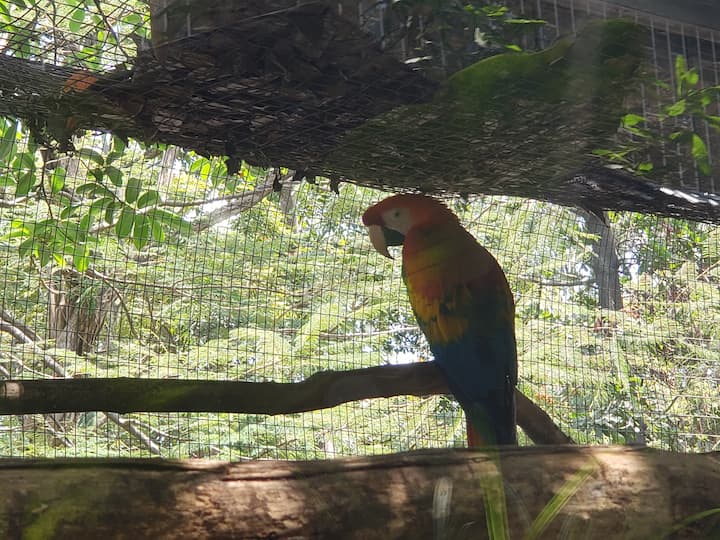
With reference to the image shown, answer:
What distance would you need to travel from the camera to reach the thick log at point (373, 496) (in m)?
0.61

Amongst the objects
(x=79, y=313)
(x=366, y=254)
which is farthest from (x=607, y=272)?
(x=79, y=313)

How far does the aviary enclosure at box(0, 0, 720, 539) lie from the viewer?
28.3 inches

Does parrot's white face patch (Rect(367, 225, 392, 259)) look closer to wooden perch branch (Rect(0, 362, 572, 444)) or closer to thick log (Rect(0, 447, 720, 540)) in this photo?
wooden perch branch (Rect(0, 362, 572, 444))

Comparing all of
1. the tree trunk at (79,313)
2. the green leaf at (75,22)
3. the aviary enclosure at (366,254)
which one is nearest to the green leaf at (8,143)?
the aviary enclosure at (366,254)

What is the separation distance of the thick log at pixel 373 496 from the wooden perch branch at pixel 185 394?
0.32 m

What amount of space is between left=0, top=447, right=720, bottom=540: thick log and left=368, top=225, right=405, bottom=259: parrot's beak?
87 centimetres

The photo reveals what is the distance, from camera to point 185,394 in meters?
1.00

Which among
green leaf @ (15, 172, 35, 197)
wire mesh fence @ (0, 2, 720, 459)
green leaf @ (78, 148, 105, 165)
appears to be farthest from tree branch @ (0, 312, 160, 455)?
green leaf @ (78, 148, 105, 165)

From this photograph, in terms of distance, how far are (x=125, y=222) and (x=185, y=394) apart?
73 centimetres

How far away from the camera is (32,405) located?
0.96 m

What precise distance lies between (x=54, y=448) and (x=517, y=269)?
5.41ft

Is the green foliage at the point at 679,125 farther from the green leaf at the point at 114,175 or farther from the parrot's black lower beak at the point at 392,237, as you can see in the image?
the green leaf at the point at 114,175

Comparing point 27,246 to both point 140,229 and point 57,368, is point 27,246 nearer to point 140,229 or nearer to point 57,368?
point 140,229

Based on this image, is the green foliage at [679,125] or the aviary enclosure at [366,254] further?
the green foliage at [679,125]
